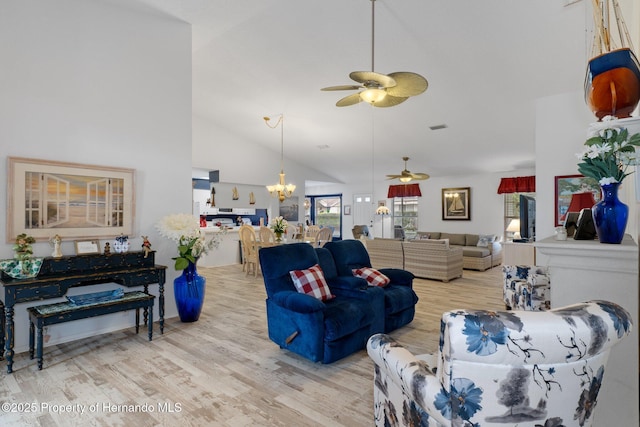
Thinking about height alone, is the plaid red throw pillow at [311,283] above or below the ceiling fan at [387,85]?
below

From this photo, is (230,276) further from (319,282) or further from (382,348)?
(382,348)

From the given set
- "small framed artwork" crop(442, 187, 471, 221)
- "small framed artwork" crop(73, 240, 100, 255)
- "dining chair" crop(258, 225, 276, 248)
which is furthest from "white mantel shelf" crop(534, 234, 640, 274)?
"small framed artwork" crop(442, 187, 471, 221)

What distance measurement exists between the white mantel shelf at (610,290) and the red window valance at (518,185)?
8.33m

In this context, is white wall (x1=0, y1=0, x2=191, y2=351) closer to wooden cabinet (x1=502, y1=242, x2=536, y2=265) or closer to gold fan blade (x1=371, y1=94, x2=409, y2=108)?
gold fan blade (x1=371, y1=94, x2=409, y2=108)

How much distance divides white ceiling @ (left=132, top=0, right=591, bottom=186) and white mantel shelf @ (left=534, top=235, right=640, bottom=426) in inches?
119

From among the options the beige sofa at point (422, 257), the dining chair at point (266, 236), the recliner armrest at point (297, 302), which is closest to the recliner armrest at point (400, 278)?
the recliner armrest at point (297, 302)

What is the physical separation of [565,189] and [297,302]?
13.4 ft

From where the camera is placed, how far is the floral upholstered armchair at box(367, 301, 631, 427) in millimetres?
1014

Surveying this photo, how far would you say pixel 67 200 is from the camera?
10.9 feet

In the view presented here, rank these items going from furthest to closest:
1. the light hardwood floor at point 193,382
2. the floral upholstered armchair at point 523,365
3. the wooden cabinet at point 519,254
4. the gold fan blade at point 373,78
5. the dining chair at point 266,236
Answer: the dining chair at point 266,236, the wooden cabinet at point 519,254, the gold fan blade at point 373,78, the light hardwood floor at point 193,382, the floral upholstered armchair at point 523,365

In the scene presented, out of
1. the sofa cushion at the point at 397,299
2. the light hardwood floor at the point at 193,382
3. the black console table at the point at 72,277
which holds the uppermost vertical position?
the black console table at the point at 72,277

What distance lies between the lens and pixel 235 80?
19.8ft

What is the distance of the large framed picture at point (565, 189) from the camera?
436 centimetres

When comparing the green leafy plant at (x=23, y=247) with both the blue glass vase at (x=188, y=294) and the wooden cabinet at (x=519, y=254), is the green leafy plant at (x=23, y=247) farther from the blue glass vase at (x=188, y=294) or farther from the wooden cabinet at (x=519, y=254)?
the wooden cabinet at (x=519, y=254)
